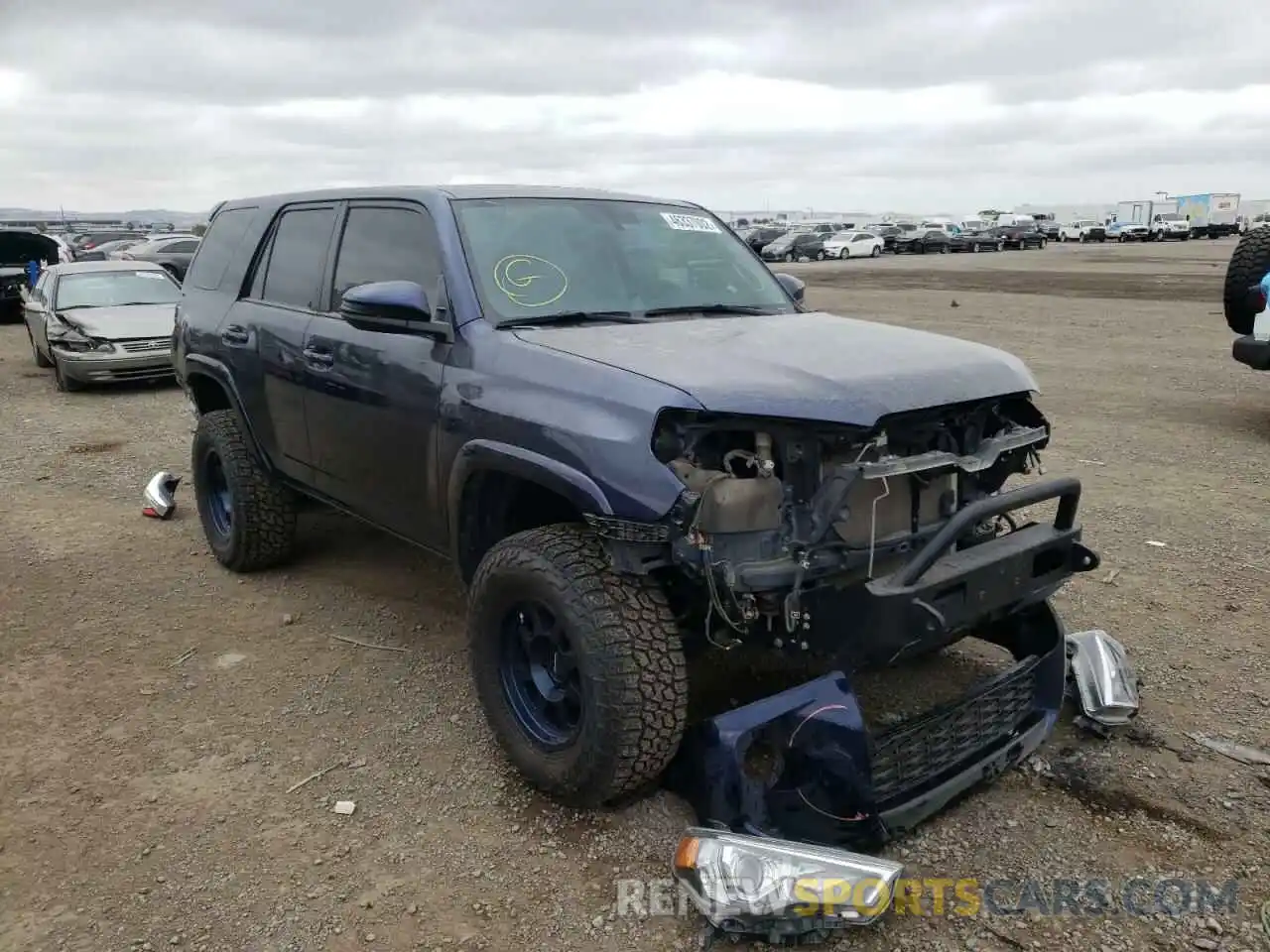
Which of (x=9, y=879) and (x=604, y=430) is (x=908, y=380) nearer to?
(x=604, y=430)

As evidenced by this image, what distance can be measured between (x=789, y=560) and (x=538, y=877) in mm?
1185

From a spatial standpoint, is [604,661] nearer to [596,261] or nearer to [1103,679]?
[596,261]

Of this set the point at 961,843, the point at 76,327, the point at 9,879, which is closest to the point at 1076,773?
the point at 961,843

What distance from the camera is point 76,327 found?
11.8m

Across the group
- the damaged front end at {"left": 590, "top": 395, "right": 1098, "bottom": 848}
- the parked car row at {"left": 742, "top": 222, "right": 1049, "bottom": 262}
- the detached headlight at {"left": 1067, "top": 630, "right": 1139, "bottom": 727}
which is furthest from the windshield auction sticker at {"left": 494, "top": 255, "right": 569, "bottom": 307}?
the parked car row at {"left": 742, "top": 222, "right": 1049, "bottom": 262}

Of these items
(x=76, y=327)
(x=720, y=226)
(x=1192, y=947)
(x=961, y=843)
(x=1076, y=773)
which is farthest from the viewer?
(x=76, y=327)

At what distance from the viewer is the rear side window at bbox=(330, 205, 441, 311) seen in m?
3.83

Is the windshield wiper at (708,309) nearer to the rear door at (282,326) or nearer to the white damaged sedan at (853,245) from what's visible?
the rear door at (282,326)

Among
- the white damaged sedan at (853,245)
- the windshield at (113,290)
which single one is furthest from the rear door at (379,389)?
the white damaged sedan at (853,245)

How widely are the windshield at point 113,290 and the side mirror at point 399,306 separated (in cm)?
1043

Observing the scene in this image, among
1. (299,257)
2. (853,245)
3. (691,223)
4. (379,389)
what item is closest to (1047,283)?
(853,245)

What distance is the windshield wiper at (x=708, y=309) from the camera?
385 cm

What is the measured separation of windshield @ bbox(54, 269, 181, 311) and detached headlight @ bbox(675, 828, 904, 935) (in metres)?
12.1

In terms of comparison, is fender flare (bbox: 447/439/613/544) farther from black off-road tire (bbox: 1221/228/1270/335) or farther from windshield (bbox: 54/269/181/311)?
windshield (bbox: 54/269/181/311)
